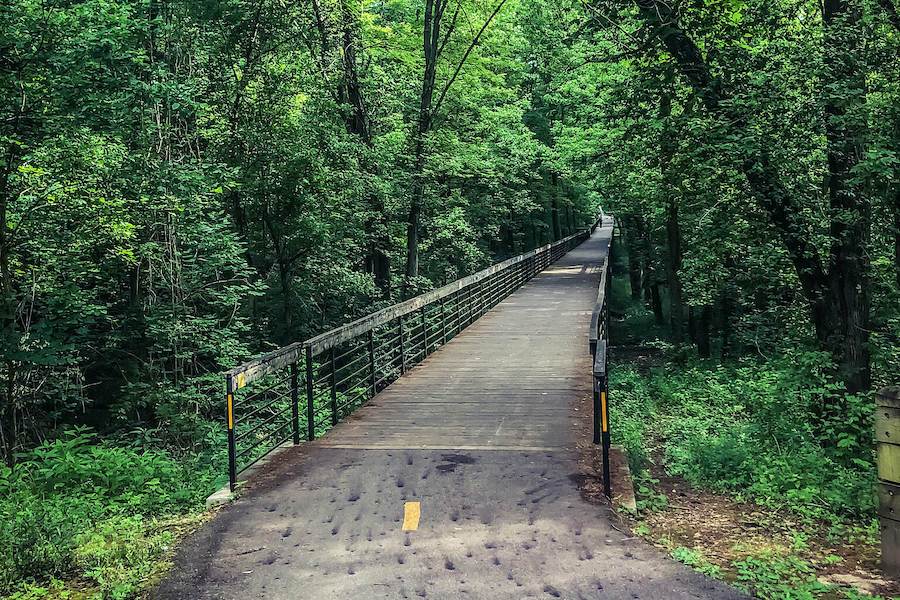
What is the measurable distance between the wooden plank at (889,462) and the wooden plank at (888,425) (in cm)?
4

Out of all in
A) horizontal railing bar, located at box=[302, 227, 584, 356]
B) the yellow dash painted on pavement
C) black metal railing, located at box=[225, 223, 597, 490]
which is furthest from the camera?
horizontal railing bar, located at box=[302, 227, 584, 356]

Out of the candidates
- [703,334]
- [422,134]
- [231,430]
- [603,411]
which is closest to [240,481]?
[231,430]

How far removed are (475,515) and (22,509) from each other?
4025 millimetres

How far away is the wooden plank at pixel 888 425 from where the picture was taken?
4.24m

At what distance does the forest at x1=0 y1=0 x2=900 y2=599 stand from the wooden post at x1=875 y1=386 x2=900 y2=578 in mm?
1079

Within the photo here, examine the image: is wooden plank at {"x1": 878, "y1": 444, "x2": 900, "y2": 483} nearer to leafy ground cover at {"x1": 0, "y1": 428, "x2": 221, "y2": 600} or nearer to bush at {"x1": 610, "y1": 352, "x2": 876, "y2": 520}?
bush at {"x1": 610, "y1": 352, "x2": 876, "y2": 520}

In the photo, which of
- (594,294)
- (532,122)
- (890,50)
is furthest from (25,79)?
(532,122)

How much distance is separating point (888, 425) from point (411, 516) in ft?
10.8

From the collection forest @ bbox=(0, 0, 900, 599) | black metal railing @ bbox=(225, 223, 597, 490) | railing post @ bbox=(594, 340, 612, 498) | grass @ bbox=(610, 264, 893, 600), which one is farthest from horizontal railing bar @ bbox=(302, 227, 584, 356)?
grass @ bbox=(610, 264, 893, 600)

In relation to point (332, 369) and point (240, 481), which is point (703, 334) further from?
point (240, 481)

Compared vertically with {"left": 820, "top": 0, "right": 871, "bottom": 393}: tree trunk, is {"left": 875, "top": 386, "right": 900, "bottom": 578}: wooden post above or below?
below

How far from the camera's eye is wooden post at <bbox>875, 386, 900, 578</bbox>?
167 inches

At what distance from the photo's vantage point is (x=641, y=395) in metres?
14.8

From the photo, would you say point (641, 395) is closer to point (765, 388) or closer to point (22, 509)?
point (765, 388)
